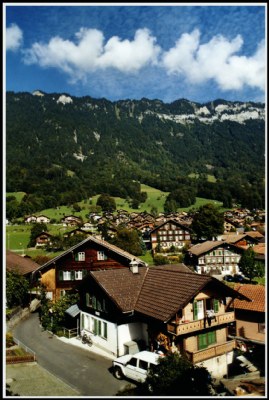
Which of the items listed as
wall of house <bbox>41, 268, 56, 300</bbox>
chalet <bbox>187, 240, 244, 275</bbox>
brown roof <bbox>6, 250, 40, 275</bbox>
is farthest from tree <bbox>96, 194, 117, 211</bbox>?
wall of house <bbox>41, 268, 56, 300</bbox>

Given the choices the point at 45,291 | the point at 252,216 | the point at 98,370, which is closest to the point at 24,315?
the point at 45,291

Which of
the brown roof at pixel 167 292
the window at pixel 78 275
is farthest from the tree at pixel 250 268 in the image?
the brown roof at pixel 167 292

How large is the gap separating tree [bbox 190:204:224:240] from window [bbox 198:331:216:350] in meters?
72.2

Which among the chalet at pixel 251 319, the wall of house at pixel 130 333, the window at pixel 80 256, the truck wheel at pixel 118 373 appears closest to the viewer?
the truck wheel at pixel 118 373

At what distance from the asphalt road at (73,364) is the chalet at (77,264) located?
7377 millimetres

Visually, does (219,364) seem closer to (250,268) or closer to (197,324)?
(197,324)

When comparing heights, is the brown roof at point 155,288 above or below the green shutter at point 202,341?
above

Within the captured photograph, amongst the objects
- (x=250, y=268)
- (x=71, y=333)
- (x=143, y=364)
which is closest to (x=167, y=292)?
(x=143, y=364)

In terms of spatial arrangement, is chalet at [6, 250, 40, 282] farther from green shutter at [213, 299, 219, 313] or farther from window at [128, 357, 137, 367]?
green shutter at [213, 299, 219, 313]

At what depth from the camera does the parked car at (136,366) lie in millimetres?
17234

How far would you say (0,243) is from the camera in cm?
816

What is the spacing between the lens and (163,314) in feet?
62.1

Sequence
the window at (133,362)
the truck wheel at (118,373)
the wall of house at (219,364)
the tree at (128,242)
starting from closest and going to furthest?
1. the window at (133,362)
2. the truck wheel at (118,373)
3. the wall of house at (219,364)
4. the tree at (128,242)

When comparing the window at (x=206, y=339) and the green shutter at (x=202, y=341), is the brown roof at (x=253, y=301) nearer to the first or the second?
the window at (x=206, y=339)
